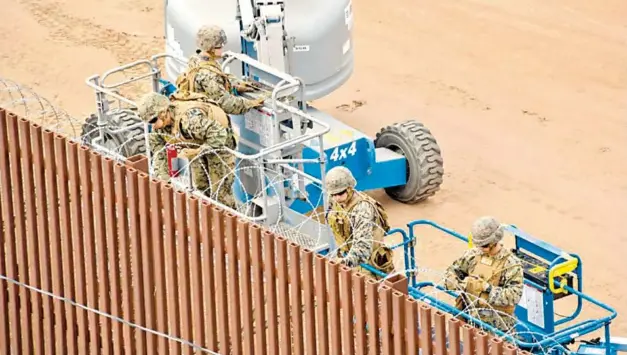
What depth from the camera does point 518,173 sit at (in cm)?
1770

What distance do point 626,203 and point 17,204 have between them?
24.1ft

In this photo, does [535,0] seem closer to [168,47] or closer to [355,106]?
[355,106]

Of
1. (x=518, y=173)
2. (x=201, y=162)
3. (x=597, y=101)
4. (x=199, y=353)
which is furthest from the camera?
(x=597, y=101)

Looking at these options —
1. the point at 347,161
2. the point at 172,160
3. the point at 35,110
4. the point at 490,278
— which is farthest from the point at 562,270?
the point at 35,110

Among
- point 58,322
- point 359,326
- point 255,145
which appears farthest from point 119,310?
point 255,145

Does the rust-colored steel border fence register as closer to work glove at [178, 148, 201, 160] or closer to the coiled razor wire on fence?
work glove at [178, 148, 201, 160]

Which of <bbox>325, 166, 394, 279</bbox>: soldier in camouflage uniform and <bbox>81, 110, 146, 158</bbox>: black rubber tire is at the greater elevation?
<bbox>325, 166, 394, 279</bbox>: soldier in camouflage uniform

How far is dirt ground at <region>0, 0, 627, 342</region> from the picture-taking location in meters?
16.7

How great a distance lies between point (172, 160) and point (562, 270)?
3672 mm

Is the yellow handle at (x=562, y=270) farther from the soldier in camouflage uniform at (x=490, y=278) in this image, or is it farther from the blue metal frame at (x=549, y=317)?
the soldier in camouflage uniform at (x=490, y=278)

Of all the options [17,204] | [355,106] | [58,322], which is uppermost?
[17,204]

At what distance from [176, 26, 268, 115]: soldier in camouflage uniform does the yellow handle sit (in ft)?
10.7

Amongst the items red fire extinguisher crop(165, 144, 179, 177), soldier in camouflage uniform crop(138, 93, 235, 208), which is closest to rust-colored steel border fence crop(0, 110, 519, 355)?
soldier in camouflage uniform crop(138, 93, 235, 208)

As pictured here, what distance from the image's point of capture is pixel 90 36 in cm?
2214
